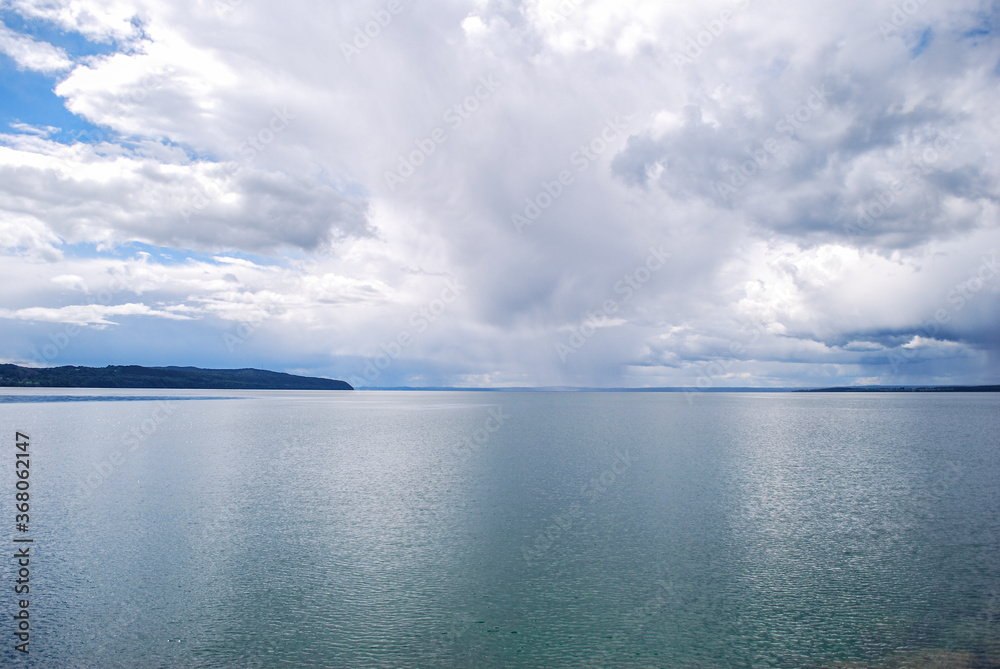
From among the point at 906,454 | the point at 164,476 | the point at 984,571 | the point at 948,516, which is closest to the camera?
the point at 984,571

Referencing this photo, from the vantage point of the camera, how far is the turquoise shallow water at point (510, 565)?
55.4ft

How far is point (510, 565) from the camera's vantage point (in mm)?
23516

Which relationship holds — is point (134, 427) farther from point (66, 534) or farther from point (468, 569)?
point (468, 569)

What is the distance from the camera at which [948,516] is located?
3186 centimetres

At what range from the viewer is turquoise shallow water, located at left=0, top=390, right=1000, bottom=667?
16.9m

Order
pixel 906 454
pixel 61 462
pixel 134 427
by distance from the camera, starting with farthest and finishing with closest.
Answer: pixel 134 427 → pixel 906 454 → pixel 61 462

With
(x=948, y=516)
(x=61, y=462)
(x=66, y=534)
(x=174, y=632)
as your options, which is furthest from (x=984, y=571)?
(x=61, y=462)

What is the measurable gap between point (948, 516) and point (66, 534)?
149 feet

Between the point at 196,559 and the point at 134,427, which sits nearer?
the point at 196,559

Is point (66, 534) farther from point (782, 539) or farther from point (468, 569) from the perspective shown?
point (782, 539)

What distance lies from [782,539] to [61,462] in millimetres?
55243


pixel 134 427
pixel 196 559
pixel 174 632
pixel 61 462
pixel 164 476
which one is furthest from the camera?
pixel 134 427

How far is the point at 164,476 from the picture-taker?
1720 inches

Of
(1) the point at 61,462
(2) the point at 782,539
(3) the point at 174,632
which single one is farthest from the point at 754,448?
(1) the point at 61,462
